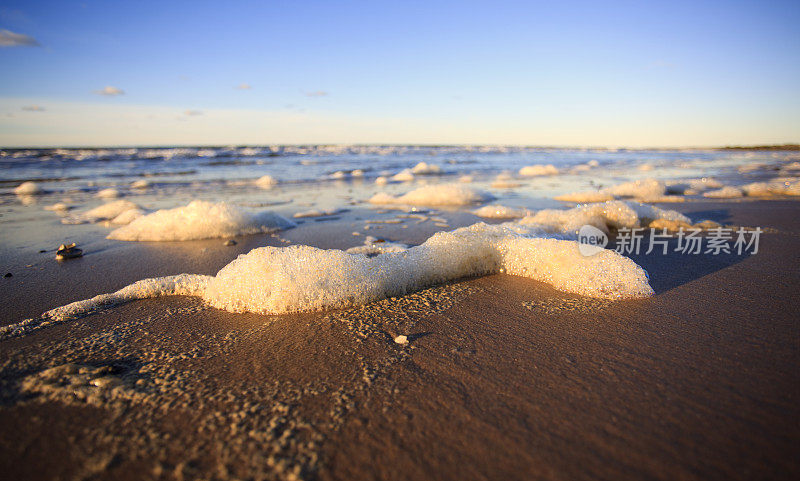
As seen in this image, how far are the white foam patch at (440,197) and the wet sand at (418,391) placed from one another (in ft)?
12.4

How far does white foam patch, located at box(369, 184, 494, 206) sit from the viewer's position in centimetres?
560

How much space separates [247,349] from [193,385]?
254 millimetres

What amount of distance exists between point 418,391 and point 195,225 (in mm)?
3109

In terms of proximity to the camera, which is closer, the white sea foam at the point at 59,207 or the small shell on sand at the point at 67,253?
the small shell on sand at the point at 67,253

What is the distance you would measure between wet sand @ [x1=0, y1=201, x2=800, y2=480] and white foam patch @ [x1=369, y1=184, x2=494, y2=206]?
378cm

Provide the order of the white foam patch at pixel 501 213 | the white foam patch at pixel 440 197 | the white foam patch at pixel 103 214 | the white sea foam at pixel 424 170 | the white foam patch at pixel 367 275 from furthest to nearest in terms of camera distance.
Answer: the white sea foam at pixel 424 170
the white foam patch at pixel 440 197
the white foam patch at pixel 501 213
the white foam patch at pixel 103 214
the white foam patch at pixel 367 275

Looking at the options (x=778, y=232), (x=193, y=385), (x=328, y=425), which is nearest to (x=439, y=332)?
(x=328, y=425)

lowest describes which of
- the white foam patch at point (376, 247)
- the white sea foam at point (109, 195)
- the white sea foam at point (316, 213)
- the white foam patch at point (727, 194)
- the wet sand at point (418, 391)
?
the wet sand at point (418, 391)

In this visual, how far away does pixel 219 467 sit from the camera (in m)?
0.91

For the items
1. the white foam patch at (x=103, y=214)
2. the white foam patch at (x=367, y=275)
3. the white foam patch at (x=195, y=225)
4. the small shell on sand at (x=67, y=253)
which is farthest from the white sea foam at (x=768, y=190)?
the white foam patch at (x=103, y=214)

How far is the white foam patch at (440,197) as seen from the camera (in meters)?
5.60

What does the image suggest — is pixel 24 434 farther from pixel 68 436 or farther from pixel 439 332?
pixel 439 332

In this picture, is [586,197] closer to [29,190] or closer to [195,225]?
[195,225]

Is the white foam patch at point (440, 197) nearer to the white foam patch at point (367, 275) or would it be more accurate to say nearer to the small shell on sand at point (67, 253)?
the white foam patch at point (367, 275)
